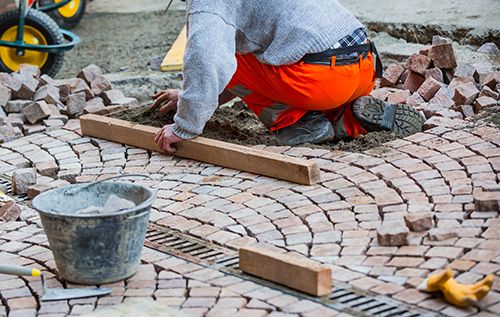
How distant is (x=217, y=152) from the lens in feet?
19.4

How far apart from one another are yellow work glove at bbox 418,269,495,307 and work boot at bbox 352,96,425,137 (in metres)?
2.20

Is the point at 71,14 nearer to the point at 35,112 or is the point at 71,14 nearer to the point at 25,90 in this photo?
the point at 25,90

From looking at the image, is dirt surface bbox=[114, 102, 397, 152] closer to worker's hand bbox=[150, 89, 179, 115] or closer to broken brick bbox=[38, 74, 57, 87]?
worker's hand bbox=[150, 89, 179, 115]

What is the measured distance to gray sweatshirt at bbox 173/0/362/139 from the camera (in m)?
5.45

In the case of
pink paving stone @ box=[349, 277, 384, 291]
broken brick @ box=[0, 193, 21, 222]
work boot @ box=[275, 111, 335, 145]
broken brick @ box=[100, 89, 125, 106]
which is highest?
work boot @ box=[275, 111, 335, 145]

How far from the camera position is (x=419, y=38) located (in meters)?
8.29

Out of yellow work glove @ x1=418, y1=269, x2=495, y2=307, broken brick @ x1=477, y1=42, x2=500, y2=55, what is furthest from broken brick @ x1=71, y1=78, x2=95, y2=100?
yellow work glove @ x1=418, y1=269, x2=495, y2=307

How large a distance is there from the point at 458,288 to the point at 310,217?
1.22 m

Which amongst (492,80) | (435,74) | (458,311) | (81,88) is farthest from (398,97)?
(458,311)

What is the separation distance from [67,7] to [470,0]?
14.4 feet

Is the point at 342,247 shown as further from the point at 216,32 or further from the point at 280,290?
the point at 216,32

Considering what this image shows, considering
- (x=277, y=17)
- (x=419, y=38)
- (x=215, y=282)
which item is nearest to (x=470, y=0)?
(x=419, y=38)

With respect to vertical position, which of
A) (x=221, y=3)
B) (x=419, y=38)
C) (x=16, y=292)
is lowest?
(x=16, y=292)

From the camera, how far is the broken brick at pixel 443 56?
6.95 m
